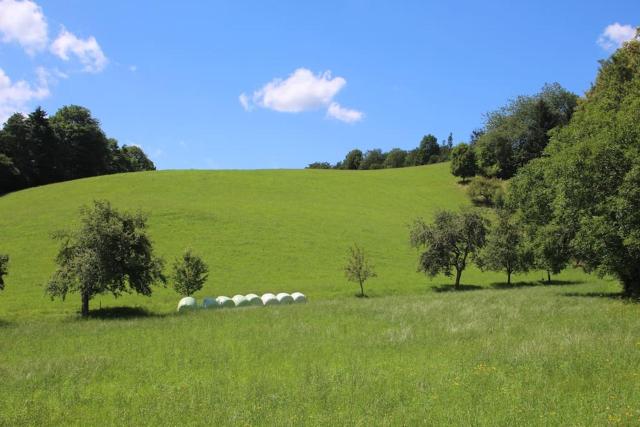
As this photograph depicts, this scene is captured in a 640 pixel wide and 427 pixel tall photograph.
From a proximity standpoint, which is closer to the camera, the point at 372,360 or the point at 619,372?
the point at 619,372

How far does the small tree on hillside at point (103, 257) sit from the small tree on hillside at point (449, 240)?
931 inches

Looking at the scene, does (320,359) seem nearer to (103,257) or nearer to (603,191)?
(103,257)

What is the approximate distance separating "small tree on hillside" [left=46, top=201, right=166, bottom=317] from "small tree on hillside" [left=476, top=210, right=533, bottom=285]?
98.0ft

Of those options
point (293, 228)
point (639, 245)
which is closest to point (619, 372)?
point (639, 245)

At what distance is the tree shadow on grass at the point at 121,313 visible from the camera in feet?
95.1

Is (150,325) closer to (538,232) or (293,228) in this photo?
(538,232)

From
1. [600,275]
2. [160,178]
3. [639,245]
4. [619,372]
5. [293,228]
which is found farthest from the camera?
[160,178]

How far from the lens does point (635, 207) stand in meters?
24.7

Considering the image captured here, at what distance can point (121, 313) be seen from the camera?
3033 centimetres

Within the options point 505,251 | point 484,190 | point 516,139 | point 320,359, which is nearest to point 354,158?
point 516,139

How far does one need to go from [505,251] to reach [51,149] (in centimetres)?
8862

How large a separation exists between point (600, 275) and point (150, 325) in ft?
81.2

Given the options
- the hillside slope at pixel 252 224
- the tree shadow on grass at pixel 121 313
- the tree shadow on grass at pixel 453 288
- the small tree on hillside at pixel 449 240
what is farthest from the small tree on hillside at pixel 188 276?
the tree shadow on grass at pixel 453 288

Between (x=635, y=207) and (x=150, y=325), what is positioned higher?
(x=635, y=207)
